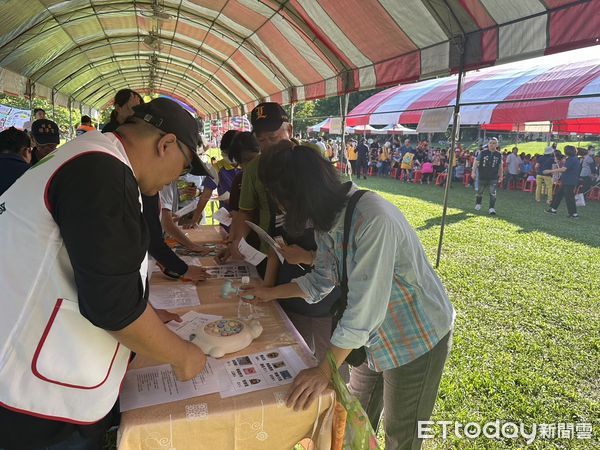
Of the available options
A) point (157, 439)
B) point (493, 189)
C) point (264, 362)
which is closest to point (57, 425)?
point (157, 439)

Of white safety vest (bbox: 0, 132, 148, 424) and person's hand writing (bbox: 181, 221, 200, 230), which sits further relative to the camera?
person's hand writing (bbox: 181, 221, 200, 230)

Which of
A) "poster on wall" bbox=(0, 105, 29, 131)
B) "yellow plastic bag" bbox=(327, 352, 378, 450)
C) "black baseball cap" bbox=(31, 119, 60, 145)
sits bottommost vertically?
"yellow plastic bag" bbox=(327, 352, 378, 450)

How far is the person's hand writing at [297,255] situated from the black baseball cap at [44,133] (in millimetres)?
2998

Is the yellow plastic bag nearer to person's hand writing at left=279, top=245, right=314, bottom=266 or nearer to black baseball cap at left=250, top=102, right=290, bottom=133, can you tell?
person's hand writing at left=279, top=245, right=314, bottom=266

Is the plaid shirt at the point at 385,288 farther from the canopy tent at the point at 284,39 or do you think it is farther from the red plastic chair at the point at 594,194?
the red plastic chair at the point at 594,194

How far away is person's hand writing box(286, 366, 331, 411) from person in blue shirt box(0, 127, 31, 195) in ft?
6.83

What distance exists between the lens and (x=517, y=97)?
10484 mm

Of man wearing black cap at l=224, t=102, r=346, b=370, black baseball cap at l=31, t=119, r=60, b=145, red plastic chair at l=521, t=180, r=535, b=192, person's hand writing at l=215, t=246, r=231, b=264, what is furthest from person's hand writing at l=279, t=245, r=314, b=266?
red plastic chair at l=521, t=180, r=535, b=192

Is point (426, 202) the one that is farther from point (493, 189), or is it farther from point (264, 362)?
point (264, 362)

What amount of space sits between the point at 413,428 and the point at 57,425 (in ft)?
3.82

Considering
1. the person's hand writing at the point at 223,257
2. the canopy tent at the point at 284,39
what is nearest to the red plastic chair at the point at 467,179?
the canopy tent at the point at 284,39

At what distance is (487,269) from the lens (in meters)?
5.27

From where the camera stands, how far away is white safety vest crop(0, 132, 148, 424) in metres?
0.78

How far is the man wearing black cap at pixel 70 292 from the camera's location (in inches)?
29.2
